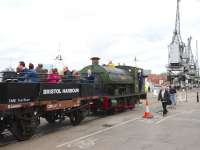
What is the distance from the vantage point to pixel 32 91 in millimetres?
12508

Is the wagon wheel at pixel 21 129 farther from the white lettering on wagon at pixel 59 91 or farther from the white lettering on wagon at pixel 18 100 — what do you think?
the white lettering on wagon at pixel 59 91

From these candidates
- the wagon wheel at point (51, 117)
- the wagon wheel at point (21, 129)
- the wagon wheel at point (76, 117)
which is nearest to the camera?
the wagon wheel at point (21, 129)

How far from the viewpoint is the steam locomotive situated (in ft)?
38.3

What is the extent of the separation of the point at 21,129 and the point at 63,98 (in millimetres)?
2794

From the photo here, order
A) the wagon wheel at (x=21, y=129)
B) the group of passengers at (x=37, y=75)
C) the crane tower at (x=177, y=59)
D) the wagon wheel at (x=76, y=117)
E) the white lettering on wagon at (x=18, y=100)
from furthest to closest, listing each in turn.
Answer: the crane tower at (x=177, y=59) < the wagon wheel at (x=76, y=117) < the group of passengers at (x=37, y=75) < the wagon wheel at (x=21, y=129) < the white lettering on wagon at (x=18, y=100)

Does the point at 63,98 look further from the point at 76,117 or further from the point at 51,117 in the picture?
the point at 76,117

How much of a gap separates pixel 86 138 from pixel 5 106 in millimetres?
2960

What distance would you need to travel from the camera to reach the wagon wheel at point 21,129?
11.9m

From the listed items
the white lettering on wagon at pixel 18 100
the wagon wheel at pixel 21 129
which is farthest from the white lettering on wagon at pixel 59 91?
the wagon wheel at pixel 21 129

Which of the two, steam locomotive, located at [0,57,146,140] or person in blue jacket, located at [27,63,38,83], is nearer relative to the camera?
steam locomotive, located at [0,57,146,140]

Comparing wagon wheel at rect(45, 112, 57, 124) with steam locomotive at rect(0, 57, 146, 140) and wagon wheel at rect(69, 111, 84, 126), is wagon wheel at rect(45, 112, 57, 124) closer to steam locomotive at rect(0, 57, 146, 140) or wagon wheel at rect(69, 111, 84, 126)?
steam locomotive at rect(0, 57, 146, 140)

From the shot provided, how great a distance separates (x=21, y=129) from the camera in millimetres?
12117

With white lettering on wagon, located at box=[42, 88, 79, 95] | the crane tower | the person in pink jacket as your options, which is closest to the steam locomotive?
white lettering on wagon, located at box=[42, 88, 79, 95]

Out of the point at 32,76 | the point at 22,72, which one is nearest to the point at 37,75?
the point at 32,76
